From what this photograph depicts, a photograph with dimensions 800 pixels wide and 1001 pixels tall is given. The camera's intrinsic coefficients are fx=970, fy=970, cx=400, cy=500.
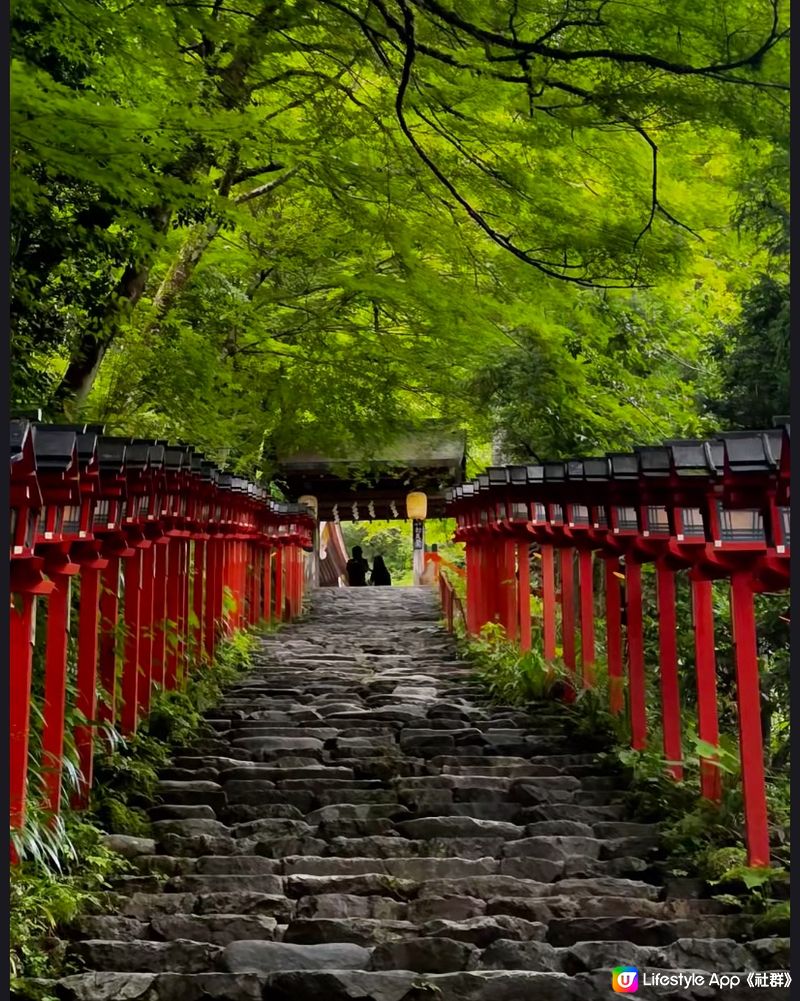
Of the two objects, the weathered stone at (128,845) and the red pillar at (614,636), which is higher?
the red pillar at (614,636)

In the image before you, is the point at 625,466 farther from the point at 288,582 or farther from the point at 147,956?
the point at 288,582

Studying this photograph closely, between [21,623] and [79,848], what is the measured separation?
1.64m

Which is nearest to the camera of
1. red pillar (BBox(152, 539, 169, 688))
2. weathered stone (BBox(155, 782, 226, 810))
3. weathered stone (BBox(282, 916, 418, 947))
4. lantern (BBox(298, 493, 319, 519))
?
weathered stone (BBox(282, 916, 418, 947))

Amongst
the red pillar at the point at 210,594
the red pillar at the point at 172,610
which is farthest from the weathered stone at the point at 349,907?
the red pillar at the point at 210,594

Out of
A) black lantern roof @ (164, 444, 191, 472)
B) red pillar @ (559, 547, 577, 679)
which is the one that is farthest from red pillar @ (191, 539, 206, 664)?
red pillar @ (559, 547, 577, 679)

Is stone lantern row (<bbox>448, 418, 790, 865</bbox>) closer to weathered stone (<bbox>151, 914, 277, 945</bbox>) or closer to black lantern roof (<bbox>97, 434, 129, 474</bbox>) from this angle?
weathered stone (<bbox>151, 914, 277, 945</bbox>)

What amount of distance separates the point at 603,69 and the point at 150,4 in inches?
101

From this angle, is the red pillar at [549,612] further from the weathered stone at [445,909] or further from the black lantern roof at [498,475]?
the weathered stone at [445,909]

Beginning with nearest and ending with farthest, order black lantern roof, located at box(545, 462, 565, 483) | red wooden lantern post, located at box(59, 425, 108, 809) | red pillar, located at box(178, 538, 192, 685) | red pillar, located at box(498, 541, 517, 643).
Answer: red wooden lantern post, located at box(59, 425, 108, 809) < black lantern roof, located at box(545, 462, 565, 483) < red pillar, located at box(178, 538, 192, 685) < red pillar, located at box(498, 541, 517, 643)

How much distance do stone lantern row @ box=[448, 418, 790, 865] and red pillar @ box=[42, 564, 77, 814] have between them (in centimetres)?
377

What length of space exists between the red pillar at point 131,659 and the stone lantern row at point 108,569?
1cm

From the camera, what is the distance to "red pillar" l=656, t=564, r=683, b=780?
6.82m

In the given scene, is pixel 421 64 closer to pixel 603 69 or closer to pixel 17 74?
pixel 603 69

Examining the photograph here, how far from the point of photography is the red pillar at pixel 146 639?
27.7ft
